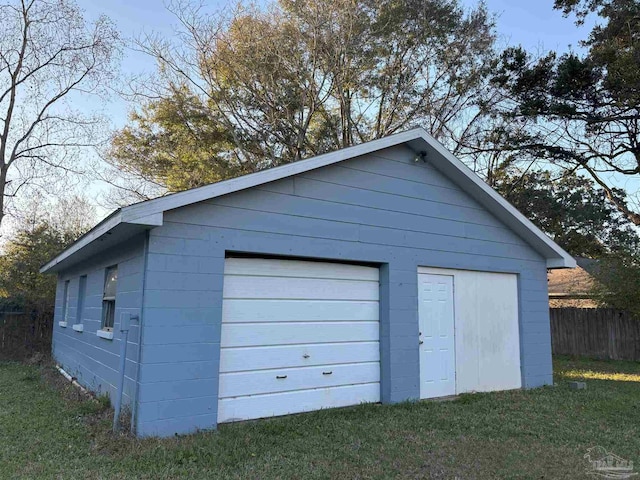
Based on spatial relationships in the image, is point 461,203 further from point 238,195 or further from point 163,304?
point 163,304

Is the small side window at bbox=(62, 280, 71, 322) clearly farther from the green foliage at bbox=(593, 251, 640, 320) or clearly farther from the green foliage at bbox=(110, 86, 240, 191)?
the green foliage at bbox=(593, 251, 640, 320)

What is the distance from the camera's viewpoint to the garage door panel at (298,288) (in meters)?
5.91

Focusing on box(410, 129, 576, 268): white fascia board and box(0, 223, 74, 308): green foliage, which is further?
box(0, 223, 74, 308): green foliage

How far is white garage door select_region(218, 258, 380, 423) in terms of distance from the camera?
5789 mm

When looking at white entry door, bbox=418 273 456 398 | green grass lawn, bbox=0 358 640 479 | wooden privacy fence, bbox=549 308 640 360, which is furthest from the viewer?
wooden privacy fence, bbox=549 308 640 360

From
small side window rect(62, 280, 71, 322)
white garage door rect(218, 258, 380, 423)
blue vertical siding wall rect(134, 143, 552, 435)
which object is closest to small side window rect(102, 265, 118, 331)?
blue vertical siding wall rect(134, 143, 552, 435)

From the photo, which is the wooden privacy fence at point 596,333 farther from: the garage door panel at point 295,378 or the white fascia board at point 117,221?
the white fascia board at point 117,221

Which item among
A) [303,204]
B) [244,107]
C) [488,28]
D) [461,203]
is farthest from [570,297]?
[303,204]

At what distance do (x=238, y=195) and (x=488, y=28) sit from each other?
14063mm

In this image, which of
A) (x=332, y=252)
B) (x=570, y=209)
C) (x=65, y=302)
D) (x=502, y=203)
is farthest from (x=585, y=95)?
(x=65, y=302)

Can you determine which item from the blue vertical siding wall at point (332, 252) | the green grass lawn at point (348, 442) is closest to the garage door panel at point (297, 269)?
the blue vertical siding wall at point (332, 252)

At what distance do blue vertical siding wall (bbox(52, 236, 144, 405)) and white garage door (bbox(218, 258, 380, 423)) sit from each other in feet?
3.47

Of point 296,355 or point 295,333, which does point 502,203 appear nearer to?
point 295,333

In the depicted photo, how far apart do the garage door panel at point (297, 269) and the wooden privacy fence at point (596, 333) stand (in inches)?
465
